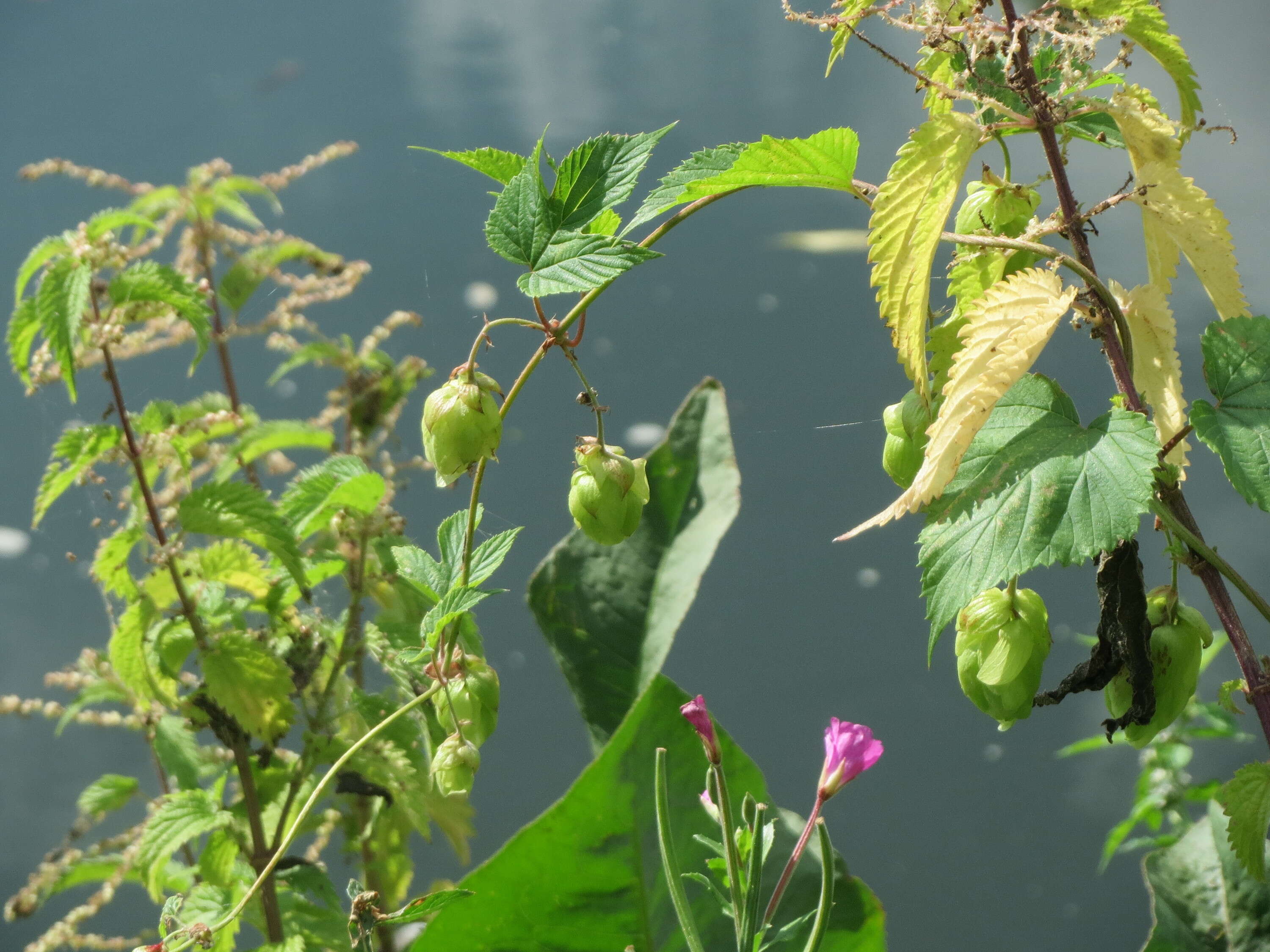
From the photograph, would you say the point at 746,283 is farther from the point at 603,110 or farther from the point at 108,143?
the point at 108,143

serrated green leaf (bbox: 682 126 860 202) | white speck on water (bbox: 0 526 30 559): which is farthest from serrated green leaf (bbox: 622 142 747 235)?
white speck on water (bbox: 0 526 30 559)

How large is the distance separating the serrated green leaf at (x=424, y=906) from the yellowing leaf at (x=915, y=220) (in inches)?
6.7

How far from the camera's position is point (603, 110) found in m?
1.01

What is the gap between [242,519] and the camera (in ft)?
1.42

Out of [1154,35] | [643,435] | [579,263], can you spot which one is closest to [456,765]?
Result: [579,263]

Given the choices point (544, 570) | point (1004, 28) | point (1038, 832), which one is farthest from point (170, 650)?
point (1038, 832)

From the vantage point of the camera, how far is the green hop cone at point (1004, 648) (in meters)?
Result: 0.25

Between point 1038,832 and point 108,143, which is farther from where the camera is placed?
point 108,143

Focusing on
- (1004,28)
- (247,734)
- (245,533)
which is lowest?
(247,734)

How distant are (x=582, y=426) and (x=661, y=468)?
58cm

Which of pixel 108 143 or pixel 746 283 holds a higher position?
pixel 108 143

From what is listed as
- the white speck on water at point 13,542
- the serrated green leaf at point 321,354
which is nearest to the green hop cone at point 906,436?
the serrated green leaf at point 321,354

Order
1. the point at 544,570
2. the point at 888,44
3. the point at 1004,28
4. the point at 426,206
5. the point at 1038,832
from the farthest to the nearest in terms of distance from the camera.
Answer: the point at 426,206
the point at 1038,832
the point at 888,44
the point at 544,570
the point at 1004,28

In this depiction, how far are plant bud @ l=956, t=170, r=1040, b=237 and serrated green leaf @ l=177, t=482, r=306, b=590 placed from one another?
304mm
